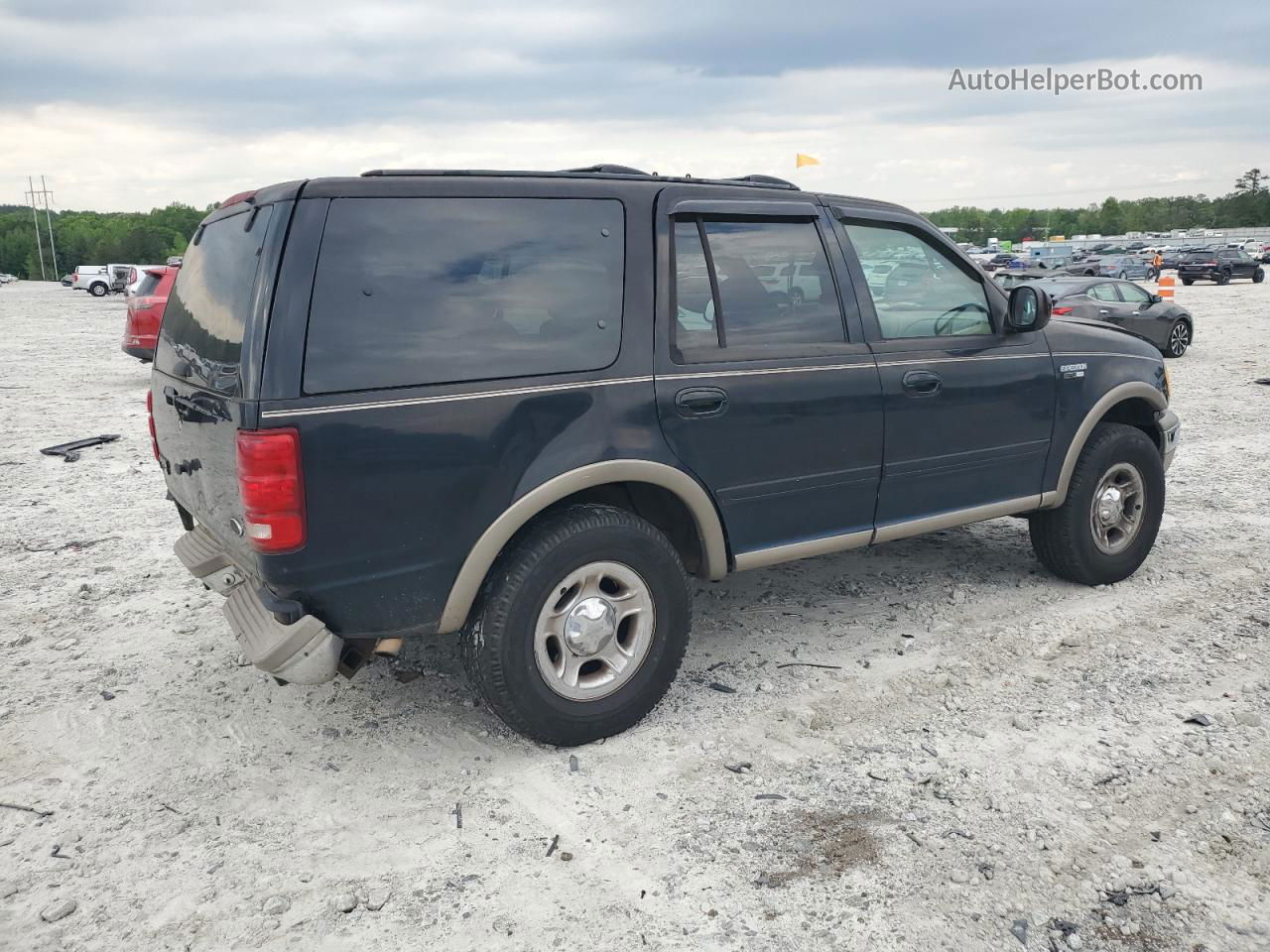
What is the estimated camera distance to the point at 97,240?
13212 centimetres

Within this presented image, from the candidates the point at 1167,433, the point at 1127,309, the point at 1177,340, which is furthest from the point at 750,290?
the point at 1177,340

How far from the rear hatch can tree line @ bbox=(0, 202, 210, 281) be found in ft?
392

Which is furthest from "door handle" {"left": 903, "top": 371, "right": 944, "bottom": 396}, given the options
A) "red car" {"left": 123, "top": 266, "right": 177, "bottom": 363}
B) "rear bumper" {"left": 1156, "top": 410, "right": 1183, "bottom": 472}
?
"red car" {"left": 123, "top": 266, "right": 177, "bottom": 363}

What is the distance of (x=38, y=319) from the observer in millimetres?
30625

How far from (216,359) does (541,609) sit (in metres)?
1.40

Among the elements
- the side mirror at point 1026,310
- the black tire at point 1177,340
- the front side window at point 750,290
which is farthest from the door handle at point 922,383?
the black tire at point 1177,340

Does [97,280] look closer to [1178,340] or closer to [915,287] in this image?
[1178,340]

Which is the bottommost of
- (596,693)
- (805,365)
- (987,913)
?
(987,913)

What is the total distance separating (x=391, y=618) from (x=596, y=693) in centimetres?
83

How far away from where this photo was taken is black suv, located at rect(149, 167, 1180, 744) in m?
3.19

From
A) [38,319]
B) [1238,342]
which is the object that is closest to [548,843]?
[1238,342]

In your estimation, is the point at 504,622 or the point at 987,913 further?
the point at 504,622

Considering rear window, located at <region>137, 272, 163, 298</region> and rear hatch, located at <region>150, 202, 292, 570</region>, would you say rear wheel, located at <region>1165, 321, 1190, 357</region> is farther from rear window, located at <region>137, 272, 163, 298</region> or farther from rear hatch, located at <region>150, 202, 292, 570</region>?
rear hatch, located at <region>150, 202, 292, 570</region>

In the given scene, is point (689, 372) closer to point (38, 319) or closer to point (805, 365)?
point (805, 365)
